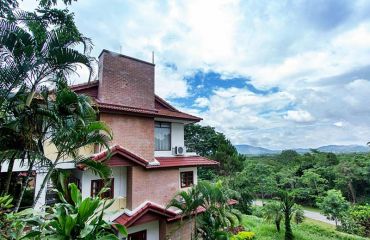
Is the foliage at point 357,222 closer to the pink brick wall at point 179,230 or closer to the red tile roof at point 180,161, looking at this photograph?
the red tile roof at point 180,161

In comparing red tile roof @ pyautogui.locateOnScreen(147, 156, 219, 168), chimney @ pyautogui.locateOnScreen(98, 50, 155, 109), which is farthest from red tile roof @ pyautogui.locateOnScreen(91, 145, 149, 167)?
chimney @ pyautogui.locateOnScreen(98, 50, 155, 109)

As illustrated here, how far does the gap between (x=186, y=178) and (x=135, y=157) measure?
433 centimetres

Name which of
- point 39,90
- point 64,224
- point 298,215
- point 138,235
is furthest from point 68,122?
point 298,215

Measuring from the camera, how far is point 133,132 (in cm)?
1206

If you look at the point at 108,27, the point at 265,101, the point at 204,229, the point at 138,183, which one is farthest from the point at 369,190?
the point at 108,27

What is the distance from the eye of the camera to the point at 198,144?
126ft

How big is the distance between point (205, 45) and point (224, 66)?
453 centimetres

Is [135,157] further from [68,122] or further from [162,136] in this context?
[68,122]

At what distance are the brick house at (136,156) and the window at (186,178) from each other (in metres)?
0.06

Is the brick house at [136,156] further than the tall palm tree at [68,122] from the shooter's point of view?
Yes

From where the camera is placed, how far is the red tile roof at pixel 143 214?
10.4 meters

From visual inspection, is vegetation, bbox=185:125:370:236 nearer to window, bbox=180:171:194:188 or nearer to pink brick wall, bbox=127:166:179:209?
window, bbox=180:171:194:188

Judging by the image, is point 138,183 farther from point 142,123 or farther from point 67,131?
point 67,131

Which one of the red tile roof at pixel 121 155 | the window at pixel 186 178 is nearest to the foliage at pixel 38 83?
the red tile roof at pixel 121 155
